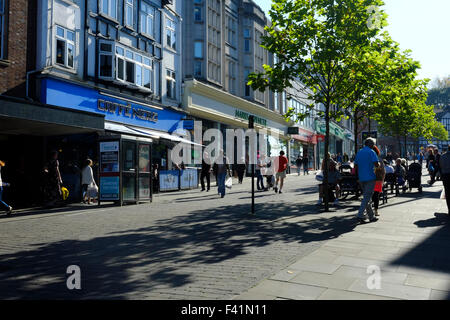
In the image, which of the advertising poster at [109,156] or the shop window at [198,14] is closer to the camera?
the advertising poster at [109,156]

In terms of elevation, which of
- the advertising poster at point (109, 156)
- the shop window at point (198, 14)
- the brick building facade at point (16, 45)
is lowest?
the advertising poster at point (109, 156)

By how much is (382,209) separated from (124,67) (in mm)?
13680

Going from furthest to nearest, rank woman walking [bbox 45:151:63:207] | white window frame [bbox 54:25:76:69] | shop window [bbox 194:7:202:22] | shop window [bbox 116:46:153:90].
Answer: shop window [bbox 194:7:202:22] < shop window [bbox 116:46:153:90] < white window frame [bbox 54:25:76:69] < woman walking [bbox 45:151:63:207]

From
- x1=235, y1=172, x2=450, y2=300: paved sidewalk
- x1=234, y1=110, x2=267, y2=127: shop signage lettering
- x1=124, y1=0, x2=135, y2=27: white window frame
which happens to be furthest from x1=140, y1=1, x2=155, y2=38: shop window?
x1=235, y1=172, x2=450, y2=300: paved sidewalk

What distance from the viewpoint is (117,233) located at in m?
7.50

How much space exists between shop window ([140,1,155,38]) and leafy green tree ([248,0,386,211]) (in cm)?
1144

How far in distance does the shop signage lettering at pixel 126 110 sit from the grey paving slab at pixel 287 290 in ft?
49.8

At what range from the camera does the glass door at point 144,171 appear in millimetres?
13812

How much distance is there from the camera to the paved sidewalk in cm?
389

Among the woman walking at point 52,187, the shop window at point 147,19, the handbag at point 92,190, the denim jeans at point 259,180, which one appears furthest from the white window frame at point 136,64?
the denim jeans at point 259,180

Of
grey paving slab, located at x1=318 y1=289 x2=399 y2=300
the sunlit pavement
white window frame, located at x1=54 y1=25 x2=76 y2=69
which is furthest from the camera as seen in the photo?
white window frame, located at x1=54 y1=25 x2=76 y2=69

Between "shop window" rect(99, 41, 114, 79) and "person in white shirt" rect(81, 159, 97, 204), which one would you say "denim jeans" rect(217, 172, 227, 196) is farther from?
"shop window" rect(99, 41, 114, 79)

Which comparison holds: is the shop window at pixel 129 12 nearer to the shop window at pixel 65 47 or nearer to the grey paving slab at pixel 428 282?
the shop window at pixel 65 47

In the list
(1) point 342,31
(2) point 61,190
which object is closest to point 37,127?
(2) point 61,190
